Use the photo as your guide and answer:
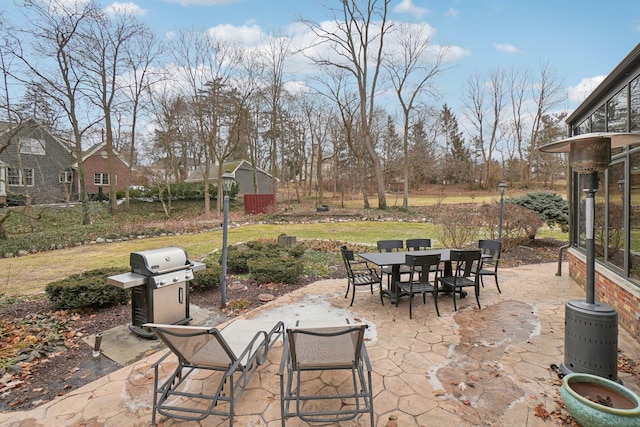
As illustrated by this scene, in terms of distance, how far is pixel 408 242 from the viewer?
706 centimetres

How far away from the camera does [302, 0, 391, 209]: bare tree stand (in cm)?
2202

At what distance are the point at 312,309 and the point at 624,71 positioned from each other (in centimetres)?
549

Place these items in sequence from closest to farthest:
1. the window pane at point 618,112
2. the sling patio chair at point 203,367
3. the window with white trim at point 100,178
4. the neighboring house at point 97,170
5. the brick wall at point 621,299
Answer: the sling patio chair at point 203,367 → the brick wall at point 621,299 → the window pane at point 618,112 → the neighboring house at point 97,170 → the window with white trim at point 100,178

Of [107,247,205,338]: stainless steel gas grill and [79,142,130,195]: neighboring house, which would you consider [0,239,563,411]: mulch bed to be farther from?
[79,142,130,195]: neighboring house

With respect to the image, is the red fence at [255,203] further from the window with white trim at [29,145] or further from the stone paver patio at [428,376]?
the stone paver patio at [428,376]

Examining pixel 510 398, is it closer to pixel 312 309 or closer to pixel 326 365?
pixel 326 365

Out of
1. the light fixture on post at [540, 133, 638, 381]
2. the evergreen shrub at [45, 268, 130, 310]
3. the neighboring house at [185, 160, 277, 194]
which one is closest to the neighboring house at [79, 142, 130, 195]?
the neighboring house at [185, 160, 277, 194]

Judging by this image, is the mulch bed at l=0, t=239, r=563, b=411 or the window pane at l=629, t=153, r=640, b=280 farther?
the window pane at l=629, t=153, r=640, b=280

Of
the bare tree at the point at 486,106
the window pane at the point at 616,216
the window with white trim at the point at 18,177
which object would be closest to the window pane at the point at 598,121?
the window pane at the point at 616,216

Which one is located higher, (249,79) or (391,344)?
(249,79)

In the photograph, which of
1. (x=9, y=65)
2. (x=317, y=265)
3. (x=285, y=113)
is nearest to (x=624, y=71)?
(x=317, y=265)

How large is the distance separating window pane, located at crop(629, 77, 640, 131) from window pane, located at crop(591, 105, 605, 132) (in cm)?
116

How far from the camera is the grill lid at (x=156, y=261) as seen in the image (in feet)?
14.0

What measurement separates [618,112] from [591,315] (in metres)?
3.37
